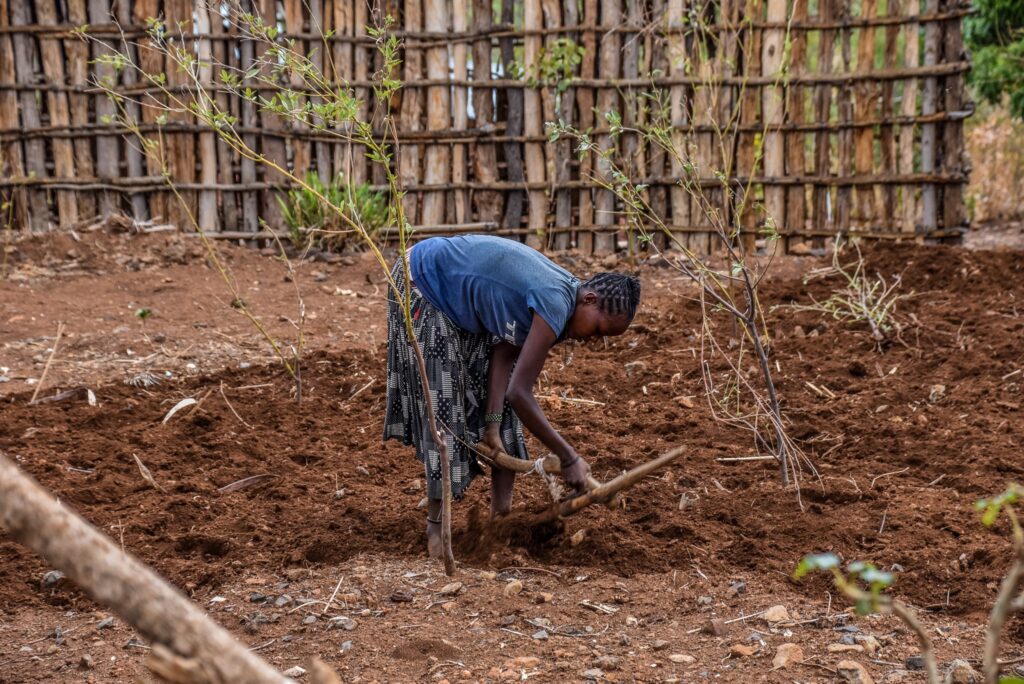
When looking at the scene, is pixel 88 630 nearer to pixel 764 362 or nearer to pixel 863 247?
pixel 764 362

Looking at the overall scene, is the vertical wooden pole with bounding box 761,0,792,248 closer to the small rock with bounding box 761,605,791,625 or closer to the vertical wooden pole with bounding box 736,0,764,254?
the vertical wooden pole with bounding box 736,0,764,254

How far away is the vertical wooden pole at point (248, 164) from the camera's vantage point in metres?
8.14

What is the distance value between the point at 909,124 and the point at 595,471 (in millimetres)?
4797

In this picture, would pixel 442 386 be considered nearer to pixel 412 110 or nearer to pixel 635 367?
pixel 635 367

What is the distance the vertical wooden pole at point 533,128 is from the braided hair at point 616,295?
4.90 m

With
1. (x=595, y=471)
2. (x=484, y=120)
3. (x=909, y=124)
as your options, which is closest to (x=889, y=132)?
(x=909, y=124)

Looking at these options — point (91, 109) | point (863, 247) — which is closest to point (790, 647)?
point (863, 247)

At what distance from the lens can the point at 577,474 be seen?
3150mm

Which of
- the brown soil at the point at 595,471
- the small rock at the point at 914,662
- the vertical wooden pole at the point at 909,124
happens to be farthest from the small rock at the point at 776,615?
the vertical wooden pole at the point at 909,124

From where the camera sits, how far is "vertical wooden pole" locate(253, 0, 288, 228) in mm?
8161

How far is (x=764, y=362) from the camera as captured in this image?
364 cm

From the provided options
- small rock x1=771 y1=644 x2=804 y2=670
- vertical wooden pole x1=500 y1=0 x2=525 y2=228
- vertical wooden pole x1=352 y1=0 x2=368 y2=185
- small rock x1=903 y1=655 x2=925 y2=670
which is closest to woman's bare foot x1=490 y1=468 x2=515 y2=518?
small rock x1=771 y1=644 x2=804 y2=670

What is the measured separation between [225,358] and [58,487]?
179cm

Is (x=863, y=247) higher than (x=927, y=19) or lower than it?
lower
